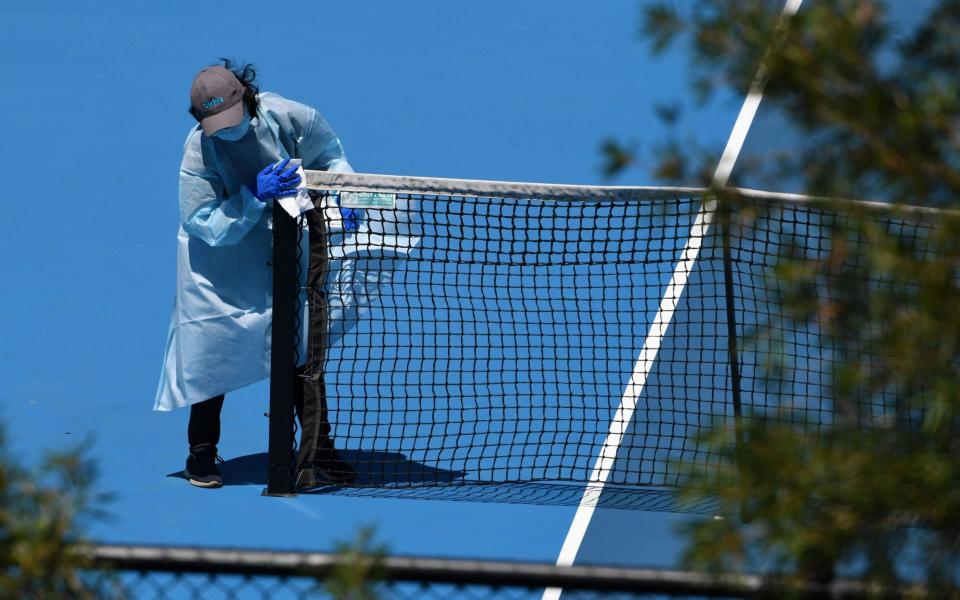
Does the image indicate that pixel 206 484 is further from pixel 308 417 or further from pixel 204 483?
pixel 308 417

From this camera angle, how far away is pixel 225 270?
635 centimetres

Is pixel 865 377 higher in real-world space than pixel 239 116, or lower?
lower

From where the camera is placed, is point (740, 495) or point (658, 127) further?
point (658, 127)

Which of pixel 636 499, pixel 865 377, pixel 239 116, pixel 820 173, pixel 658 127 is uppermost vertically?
pixel 658 127

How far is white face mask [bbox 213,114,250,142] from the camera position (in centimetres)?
602

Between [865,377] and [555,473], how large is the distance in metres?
4.52

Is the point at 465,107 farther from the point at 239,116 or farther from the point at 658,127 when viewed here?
the point at 239,116

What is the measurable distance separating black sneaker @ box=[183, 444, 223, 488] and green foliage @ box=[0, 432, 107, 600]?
415cm

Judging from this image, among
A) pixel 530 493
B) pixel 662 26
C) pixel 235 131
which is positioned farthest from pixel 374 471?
pixel 662 26

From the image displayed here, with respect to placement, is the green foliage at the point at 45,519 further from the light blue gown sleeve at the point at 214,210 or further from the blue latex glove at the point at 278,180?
the light blue gown sleeve at the point at 214,210

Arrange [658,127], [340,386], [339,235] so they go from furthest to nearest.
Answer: [658,127]
[340,386]
[339,235]

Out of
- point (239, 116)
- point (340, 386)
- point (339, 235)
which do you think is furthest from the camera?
point (340, 386)

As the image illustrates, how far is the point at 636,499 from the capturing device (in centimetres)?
632

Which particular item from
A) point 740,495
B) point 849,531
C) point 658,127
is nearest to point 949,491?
point 849,531
